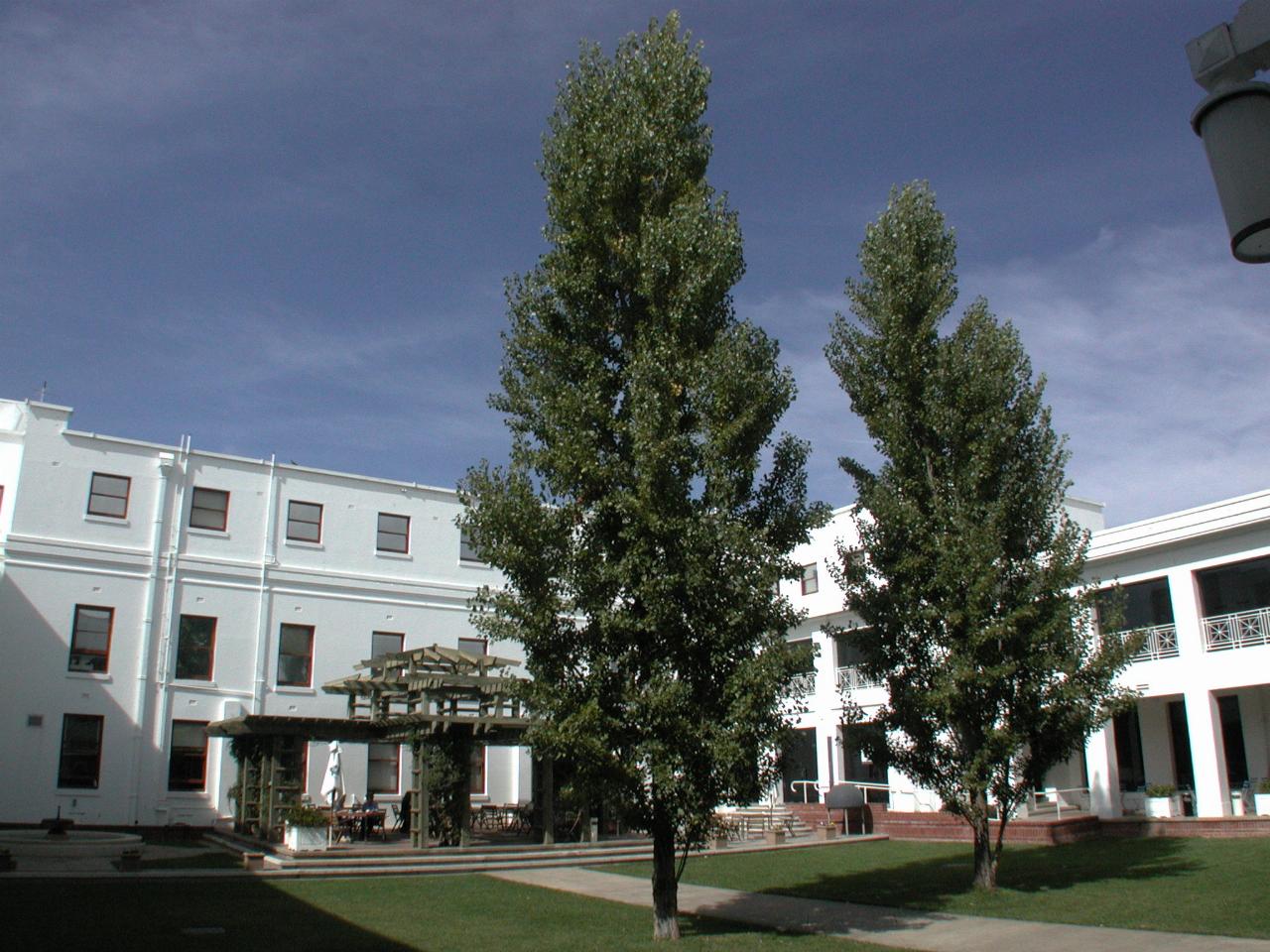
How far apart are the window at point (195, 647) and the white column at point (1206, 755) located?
23888 mm

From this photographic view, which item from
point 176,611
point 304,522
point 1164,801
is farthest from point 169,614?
point 1164,801

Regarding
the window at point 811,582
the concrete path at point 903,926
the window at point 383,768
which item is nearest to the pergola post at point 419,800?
the concrete path at point 903,926

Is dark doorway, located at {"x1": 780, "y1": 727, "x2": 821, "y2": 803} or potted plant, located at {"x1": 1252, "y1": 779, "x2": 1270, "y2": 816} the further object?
dark doorway, located at {"x1": 780, "y1": 727, "x2": 821, "y2": 803}

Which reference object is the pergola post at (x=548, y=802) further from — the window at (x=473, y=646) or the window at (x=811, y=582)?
the window at (x=811, y=582)

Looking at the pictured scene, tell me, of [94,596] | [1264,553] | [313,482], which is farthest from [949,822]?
[94,596]

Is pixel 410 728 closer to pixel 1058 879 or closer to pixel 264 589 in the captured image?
pixel 264 589

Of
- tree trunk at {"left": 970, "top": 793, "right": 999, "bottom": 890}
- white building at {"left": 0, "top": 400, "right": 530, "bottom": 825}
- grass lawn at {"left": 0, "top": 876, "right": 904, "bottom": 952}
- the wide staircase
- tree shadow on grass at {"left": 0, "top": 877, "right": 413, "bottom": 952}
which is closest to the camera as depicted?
tree shadow on grass at {"left": 0, "top": 877, "right": 413, "bottom": 952}

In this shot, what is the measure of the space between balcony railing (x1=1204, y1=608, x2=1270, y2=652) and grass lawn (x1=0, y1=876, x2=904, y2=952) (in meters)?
15.3

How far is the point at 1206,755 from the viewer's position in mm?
22656

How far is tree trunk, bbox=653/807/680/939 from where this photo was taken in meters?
12.6

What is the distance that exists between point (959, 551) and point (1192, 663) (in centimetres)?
1075

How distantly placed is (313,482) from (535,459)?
697 inches

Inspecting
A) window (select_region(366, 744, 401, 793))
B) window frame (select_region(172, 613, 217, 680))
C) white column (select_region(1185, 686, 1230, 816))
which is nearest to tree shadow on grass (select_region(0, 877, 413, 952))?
window frame (select_region(172, 613, 217, 680))

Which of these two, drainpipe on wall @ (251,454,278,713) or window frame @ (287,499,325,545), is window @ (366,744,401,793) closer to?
drainpipe on wall @ (251,454,278,713)
